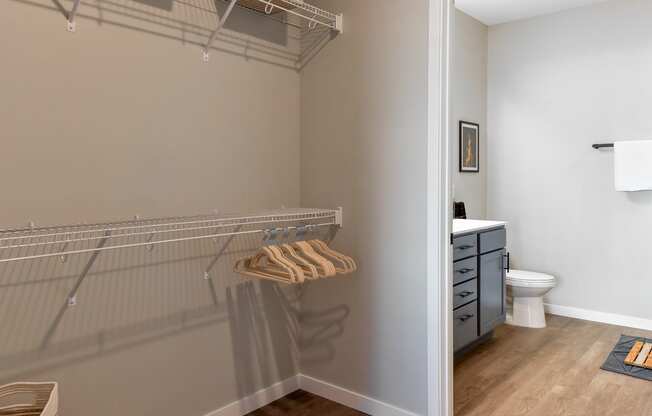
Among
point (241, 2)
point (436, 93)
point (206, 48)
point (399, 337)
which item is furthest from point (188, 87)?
point (399, 337)

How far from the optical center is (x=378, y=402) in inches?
95.1

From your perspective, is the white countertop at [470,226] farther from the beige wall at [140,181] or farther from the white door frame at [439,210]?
Result: the beige wall at [140,181]

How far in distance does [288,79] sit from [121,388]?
1.67 metres

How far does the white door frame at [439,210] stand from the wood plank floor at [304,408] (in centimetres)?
49

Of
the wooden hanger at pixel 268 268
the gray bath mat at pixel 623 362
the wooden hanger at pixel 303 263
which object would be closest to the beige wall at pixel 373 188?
the wooden hanger at pixel 303 263

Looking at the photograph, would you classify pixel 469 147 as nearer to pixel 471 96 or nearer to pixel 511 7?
pixel 471 96

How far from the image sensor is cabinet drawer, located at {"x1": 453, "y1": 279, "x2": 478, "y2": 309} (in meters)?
2.95

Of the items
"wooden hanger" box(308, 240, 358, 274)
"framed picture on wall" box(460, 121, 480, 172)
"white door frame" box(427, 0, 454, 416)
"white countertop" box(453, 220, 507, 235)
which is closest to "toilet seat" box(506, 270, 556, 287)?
"white countertop" box(453, 220, 507, 235)

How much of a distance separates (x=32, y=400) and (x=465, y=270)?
91.2 inches

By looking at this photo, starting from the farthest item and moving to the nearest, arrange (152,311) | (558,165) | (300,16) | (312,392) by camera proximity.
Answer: (558,165), (312,392), (300,16), (152,311)

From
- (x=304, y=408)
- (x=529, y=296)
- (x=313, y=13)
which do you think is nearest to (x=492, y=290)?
(x=529, y=296)

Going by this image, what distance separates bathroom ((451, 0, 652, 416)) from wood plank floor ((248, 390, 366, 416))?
100 cm

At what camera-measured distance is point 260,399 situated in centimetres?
251

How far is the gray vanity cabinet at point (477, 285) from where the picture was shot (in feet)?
9.72
